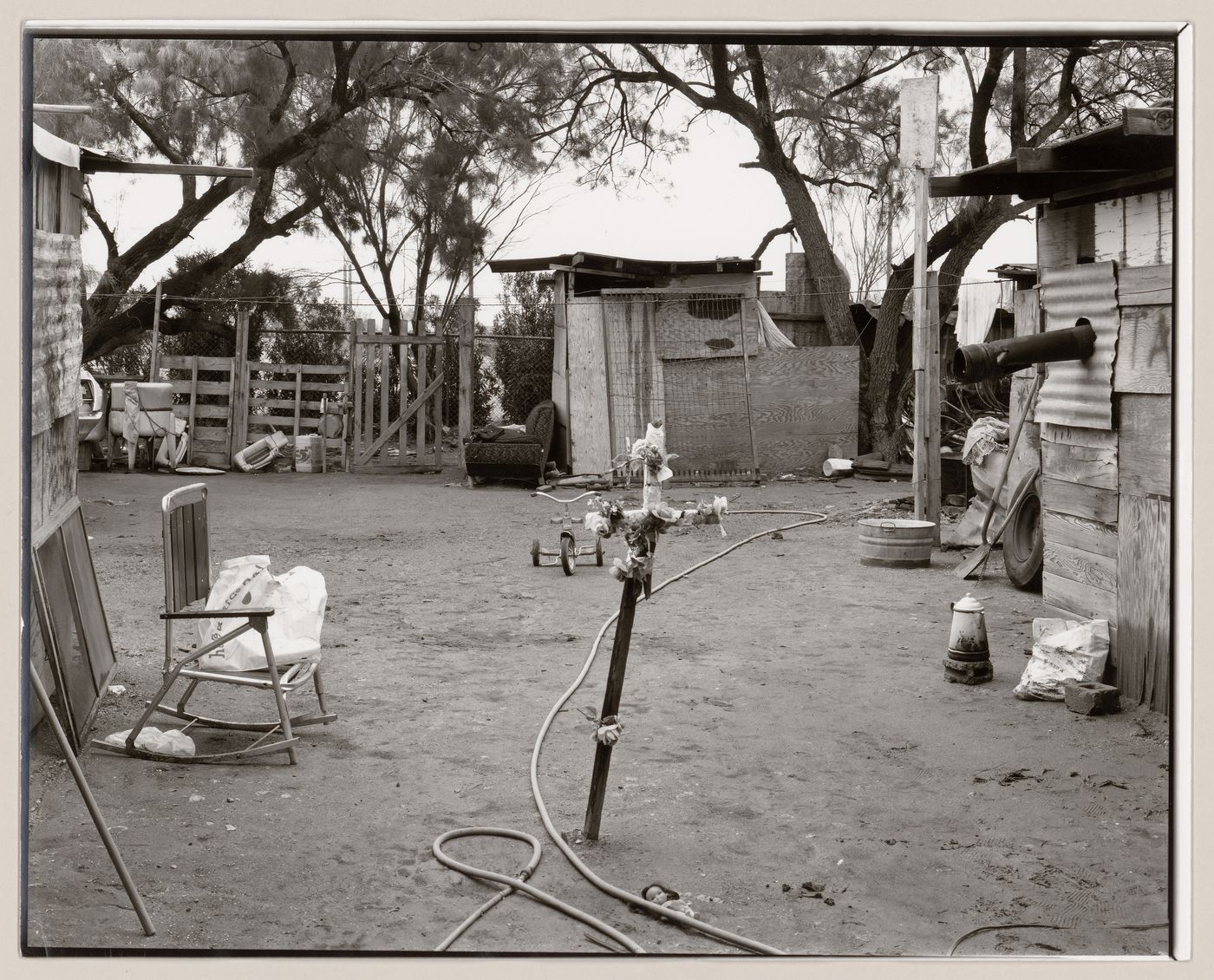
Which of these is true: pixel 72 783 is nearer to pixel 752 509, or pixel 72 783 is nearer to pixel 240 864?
pixel 240 864

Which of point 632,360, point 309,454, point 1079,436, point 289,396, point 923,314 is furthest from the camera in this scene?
point 289,396

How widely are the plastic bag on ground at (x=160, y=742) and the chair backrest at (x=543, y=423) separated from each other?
10.6 meters

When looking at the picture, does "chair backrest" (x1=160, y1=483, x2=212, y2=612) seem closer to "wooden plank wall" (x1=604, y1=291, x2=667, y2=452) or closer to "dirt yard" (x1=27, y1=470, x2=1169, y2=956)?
"dirt yard" (x1=27, y1=470, x2=1169, y2=956)

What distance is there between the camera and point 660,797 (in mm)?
4594

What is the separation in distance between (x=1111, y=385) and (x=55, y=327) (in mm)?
4668

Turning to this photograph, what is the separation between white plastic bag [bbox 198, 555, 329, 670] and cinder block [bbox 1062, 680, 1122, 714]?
346 cm

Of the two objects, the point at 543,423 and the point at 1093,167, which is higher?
the point at 1093,167

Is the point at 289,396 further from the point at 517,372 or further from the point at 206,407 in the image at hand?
the point at 517,372

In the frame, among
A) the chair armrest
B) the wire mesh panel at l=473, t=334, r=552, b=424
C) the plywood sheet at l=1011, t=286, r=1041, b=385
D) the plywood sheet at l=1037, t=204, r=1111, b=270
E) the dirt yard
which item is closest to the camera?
the dirt yard

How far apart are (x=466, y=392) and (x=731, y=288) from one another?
398 cm

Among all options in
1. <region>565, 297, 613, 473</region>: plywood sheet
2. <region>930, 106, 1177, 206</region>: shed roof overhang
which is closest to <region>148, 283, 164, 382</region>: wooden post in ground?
<region>565, 297, 613, 473</region>: plywood sheet

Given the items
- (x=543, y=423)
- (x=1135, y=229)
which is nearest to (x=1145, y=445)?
(x=1135, y=229)

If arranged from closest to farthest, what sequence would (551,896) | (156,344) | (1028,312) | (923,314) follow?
(551,896) → (1028,312) → (923,314) → (156,344)

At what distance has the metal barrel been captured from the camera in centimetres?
535
